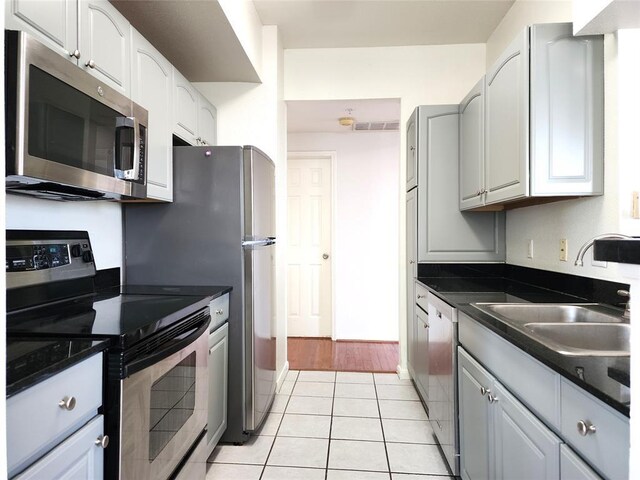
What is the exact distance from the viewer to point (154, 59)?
6.22 ft

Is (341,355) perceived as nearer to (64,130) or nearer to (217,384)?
(217,384)

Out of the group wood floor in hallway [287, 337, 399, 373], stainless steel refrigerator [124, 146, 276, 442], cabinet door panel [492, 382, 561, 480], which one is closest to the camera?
cabinet door panel [492, 382, 561, 480]

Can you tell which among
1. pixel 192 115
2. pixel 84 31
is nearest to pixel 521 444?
pixel 84 31

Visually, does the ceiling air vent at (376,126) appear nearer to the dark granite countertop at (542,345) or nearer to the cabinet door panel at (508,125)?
the cabinet door panel at (508,125)

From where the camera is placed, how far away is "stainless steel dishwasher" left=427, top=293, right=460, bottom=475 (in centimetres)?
177

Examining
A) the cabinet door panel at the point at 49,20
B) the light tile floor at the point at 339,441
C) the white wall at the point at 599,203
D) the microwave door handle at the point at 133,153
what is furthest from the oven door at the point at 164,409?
the white wall at the point at 599,203

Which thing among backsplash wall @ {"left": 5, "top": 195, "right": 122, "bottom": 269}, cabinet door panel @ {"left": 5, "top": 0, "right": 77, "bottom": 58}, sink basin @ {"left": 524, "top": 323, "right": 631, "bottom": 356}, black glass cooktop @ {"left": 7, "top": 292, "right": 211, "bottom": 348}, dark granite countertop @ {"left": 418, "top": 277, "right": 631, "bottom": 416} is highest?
cabinet door panel @ {"left": 5, "top": 0, "right": 77, "bottom": 58}

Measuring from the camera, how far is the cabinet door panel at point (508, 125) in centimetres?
170

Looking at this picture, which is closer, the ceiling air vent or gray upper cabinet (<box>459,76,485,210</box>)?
gray upper cabinet (<box>459,76,485,210</box>)

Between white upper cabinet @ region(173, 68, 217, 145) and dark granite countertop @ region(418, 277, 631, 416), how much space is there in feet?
5.59

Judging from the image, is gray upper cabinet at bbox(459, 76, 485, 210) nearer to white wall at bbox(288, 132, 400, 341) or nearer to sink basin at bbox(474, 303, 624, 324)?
sink basin at bbox(474, 303, 624, 324)

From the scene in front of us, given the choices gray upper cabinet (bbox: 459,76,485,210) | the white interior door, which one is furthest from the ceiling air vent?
gray upper cabinet (bbox: 459,76,485,210)

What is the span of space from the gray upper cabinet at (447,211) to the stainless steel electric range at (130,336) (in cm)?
168

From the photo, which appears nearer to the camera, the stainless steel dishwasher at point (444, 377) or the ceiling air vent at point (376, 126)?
the stainless steel dishwasher at point (444, 377)
